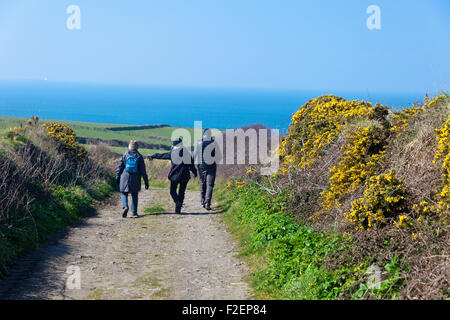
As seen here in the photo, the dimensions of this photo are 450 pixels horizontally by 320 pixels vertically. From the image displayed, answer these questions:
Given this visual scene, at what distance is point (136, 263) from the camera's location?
876 centimetres

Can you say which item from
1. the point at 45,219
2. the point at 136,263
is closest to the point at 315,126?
the point at 136,263

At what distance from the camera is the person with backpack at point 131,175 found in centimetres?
1352

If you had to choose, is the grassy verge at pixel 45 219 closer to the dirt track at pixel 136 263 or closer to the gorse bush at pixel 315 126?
the dirt track at pixel 136 263

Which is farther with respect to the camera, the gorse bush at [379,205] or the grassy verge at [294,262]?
the gorse bush at [379,205]

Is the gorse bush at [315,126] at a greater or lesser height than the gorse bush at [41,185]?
greater

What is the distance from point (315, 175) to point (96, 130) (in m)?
44.0

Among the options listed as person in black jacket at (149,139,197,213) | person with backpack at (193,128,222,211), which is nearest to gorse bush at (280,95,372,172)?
person with backpack at (193,128,222,211)

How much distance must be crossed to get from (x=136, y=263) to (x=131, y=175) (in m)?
5.20

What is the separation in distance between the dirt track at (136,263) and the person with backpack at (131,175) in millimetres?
622

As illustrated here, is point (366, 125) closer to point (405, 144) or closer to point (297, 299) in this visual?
point (405, 144)

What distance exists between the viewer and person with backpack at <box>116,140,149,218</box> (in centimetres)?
1352

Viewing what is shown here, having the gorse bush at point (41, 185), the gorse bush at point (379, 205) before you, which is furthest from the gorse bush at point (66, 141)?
the gorse bush at point (379, 205)

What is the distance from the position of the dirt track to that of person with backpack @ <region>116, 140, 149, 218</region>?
0.62m

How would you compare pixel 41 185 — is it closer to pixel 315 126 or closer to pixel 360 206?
pixel 315 126
